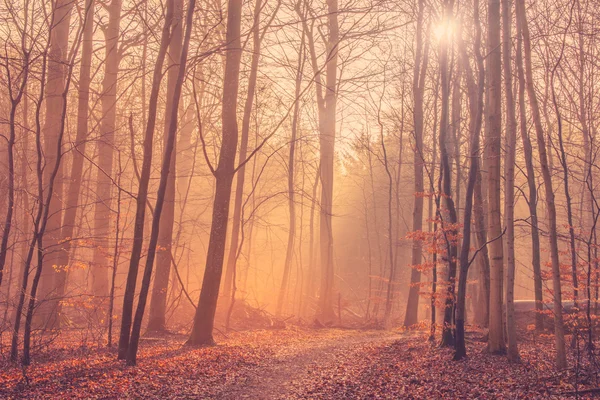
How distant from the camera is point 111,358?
8.61 m

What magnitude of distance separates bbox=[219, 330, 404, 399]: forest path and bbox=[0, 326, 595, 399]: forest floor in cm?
2

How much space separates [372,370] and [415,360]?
1289 mm

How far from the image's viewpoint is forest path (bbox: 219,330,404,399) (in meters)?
7.24

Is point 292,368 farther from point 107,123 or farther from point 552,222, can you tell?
point 107,123

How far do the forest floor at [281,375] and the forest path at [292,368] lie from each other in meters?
0.02


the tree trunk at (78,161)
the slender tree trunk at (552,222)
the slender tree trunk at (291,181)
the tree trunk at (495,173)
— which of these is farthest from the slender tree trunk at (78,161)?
the slender tree trunk at (552,222)

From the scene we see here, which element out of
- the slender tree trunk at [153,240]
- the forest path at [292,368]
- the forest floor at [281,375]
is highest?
the slender tree trunk at [153,240]

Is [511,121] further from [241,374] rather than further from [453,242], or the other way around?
[241,374]

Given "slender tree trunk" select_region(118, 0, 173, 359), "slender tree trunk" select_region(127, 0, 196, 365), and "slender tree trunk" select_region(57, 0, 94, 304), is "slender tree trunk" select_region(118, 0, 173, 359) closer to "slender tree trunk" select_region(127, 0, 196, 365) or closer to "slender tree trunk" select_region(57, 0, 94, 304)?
"slender tree trunk" select_region(127, 0, 196, 365)

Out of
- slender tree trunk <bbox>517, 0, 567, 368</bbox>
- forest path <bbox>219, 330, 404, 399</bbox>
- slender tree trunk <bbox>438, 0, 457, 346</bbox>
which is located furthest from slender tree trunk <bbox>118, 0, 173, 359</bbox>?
slender tree trunk <bbox>517, 0, 567, 368</bbox>

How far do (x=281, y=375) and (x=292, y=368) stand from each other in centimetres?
66

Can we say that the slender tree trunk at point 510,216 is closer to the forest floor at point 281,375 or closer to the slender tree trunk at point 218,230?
the forest floor at point 281,375

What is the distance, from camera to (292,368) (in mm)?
9086

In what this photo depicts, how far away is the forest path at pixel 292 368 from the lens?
23.7ft
